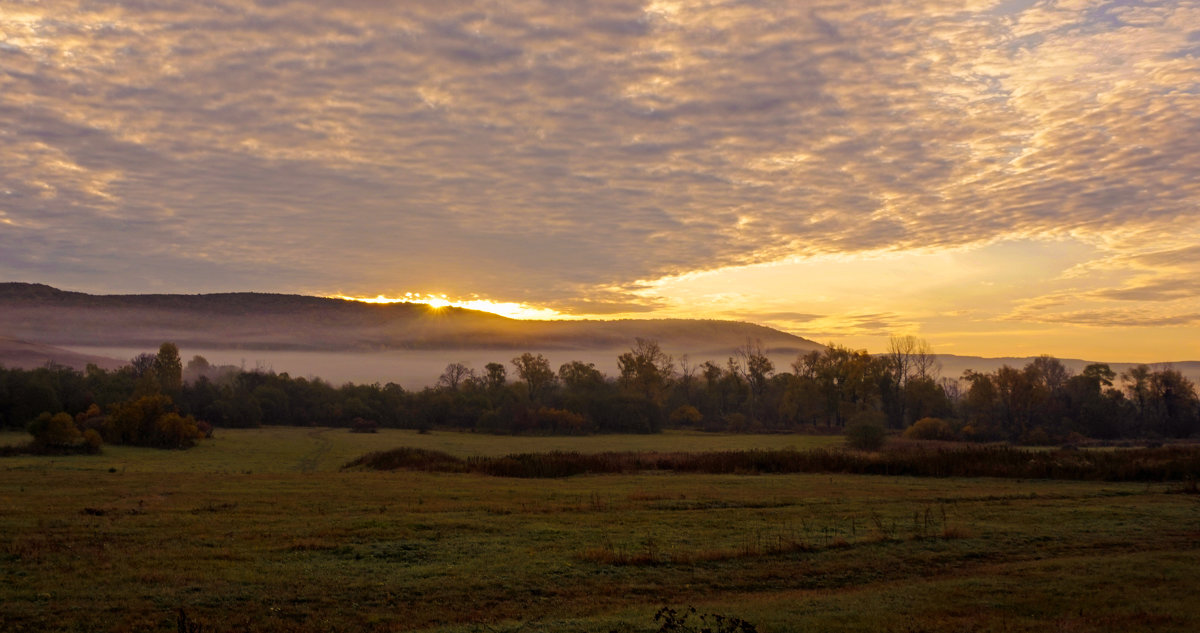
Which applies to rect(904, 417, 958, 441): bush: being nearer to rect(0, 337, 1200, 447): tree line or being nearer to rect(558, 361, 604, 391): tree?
rect(0, 337, 1200, 447): tree line

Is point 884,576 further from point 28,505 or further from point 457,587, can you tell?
point 28,505

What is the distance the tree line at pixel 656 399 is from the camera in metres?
80.0

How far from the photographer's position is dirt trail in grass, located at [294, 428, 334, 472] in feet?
163

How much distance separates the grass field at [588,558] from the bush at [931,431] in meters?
52.4

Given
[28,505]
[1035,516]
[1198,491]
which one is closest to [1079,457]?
[1198,491]

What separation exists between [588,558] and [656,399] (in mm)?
103908

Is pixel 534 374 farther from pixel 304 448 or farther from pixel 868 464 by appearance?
pixel 868 464

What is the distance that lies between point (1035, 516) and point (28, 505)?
31.4 m

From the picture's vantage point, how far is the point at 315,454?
59375mm

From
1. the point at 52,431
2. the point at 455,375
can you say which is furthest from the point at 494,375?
the point at 52,431

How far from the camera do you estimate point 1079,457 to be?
44188 mm

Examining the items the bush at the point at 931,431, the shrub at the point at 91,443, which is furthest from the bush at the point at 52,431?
the bush at the point at 931,431

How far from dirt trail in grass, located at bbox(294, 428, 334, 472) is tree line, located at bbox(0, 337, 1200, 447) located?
10.0m

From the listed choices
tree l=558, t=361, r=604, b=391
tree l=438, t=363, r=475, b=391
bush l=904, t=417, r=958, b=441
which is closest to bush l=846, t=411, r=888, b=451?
bush l=904, t=417, r=958, b=441
